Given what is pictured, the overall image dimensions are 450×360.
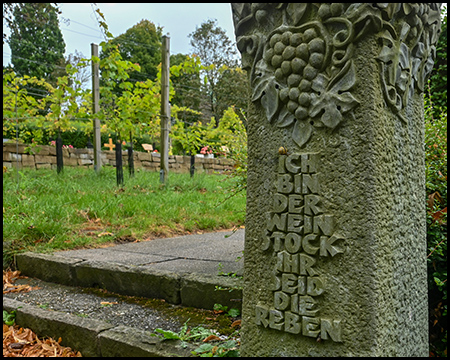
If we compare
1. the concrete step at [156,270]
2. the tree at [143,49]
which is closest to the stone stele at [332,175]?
the concrete step at [156,270]

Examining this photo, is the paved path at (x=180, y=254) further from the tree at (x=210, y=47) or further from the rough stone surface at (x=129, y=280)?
the tree at (x=210, y=47)

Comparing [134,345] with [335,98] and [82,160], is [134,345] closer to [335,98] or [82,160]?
[335,98]

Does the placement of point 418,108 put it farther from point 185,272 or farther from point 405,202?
point 185,272

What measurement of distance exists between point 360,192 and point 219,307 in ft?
4.26

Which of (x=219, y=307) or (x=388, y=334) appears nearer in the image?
(x=388, y=334)

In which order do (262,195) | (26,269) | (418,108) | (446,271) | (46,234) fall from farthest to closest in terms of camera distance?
(46,234) < (26,269) < (446,271) < (418,108) < (262,195)

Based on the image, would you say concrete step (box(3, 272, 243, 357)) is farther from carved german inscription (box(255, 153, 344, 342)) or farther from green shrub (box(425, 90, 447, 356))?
green shrub (box(425, 90, 447, 356))

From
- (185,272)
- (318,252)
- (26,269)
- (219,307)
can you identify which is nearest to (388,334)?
(318,252)

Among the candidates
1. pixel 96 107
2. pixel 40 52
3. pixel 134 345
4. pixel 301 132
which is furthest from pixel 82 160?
pixel 40 52

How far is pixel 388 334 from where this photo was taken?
1.39 metres

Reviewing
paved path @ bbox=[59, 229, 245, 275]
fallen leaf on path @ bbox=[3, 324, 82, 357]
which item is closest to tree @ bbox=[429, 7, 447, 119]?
paved path @ bbox=[59, 229, 245, 275]

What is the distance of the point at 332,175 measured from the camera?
137 centimetres

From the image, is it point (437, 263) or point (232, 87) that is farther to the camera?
point (232, 87)

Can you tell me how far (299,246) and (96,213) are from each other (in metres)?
3.46
